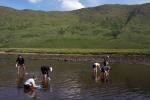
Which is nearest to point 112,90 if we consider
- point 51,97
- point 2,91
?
point 51,97

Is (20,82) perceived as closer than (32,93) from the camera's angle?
No

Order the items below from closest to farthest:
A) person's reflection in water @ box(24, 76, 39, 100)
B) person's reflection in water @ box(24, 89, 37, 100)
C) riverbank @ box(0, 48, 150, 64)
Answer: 1. person's reflection in water @ box(24, 89, 37, 100)
2. person's reflection in water @ box(24, 76, 39, 100)
3. riverbank @ box(0, 48, 150, 64)

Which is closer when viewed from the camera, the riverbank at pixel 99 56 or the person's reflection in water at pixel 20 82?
the person's reflection in water at pixel 20 82

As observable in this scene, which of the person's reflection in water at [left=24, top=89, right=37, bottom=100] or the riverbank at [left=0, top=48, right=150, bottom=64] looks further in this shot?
the riverbank at [left=0, top=48, right=150, bottom=64]

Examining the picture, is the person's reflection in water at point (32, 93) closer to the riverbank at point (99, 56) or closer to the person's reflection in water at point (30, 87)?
the person's reflection in water at point (30, 87)

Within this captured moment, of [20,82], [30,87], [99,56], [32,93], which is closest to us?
[32,93]

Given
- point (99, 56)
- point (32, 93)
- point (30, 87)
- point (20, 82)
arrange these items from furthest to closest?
point (99, 56), point (20, 82), point (30, 87), point (32, 93)

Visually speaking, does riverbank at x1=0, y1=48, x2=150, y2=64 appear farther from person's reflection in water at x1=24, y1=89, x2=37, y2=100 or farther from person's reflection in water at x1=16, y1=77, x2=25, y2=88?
person's reflection in water at x1=24, y1=89, x2=37, y2=100

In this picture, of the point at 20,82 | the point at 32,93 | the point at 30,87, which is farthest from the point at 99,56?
the point at 32,93

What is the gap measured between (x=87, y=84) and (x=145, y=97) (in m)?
8.93

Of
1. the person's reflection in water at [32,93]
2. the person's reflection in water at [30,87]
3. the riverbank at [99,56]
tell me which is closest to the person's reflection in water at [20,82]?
the person's reflection in water at [30,87]

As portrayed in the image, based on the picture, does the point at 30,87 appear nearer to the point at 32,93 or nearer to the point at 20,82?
the point at 32,93

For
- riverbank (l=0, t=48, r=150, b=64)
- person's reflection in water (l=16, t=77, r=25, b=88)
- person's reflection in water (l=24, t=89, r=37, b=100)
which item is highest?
riverbank (l=0, t=48, r=150, b=64)

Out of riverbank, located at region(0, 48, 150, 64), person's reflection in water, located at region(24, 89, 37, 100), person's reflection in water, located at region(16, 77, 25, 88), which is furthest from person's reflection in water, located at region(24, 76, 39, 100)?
riverbank, located at region(0, 48, 150, 64)
